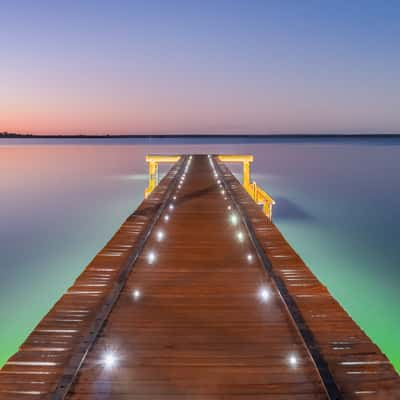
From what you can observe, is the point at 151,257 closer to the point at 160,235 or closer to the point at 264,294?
the point at 160,235

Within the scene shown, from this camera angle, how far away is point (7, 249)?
1352 centimetres

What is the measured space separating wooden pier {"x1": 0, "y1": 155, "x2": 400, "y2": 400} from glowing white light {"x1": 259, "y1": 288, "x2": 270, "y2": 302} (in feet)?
0.08

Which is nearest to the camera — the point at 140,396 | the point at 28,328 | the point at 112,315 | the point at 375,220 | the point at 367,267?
the point at 140,396

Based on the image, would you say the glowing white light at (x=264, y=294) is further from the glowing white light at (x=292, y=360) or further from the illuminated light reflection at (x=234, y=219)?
the illuminated light reflection at (x=234, y=219)

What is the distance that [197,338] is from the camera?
333cm

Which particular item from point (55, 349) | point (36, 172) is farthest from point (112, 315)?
point (36, 172)

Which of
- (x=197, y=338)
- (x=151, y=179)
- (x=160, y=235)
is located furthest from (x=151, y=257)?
(x=151, y=179)

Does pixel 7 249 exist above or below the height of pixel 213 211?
below

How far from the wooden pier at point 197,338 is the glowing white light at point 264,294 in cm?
2

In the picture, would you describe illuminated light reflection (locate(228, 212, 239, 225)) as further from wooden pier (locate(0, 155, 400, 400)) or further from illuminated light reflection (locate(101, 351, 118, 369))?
illuminated light reflection (locate(101, 351, 118, 369))

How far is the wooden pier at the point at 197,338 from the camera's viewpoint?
8.69 ft

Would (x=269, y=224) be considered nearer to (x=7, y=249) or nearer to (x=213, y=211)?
(x=213, y=211)

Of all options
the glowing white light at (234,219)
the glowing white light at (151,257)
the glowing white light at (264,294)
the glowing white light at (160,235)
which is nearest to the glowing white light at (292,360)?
the glowing white light at (264,294)

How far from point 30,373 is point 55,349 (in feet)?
1.03
